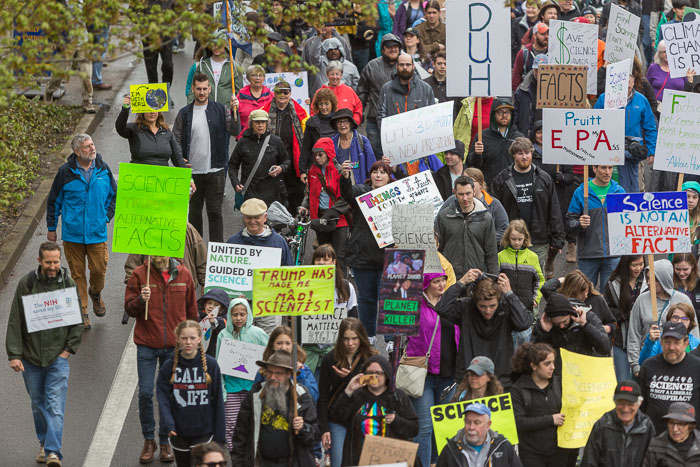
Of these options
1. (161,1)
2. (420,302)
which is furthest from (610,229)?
(161,1)

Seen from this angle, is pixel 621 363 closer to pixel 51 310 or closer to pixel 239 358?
pixel 239 358

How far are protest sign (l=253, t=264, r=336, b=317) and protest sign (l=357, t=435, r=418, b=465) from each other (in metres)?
1.29

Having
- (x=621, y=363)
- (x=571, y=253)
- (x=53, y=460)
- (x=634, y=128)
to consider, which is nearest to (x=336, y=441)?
(x=53, y=460)

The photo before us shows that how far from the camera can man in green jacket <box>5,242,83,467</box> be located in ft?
35.8

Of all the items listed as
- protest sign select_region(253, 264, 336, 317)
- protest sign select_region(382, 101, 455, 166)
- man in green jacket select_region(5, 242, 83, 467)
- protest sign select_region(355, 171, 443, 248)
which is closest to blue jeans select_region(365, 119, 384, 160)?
protest sign select_region(382, 101, 455, 166)

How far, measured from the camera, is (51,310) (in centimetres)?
1100

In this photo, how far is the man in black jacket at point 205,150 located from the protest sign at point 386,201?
2.88 meters

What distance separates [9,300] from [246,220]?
4102 mm

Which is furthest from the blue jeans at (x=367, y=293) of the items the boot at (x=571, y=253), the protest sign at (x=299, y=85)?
the protest sign at (x=299, y=85)

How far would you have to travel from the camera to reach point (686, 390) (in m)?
9.97

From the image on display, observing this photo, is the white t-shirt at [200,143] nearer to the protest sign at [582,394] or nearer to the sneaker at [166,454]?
the sneaker at [166,454]

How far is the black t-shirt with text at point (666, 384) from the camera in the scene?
9984mm

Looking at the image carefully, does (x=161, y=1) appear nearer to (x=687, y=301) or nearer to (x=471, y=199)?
(x=471, y=199)

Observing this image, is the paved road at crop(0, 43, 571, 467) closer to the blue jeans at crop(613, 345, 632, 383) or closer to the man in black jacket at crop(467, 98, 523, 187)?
the man in black jacket at crop(467, 98, 523, 187)
